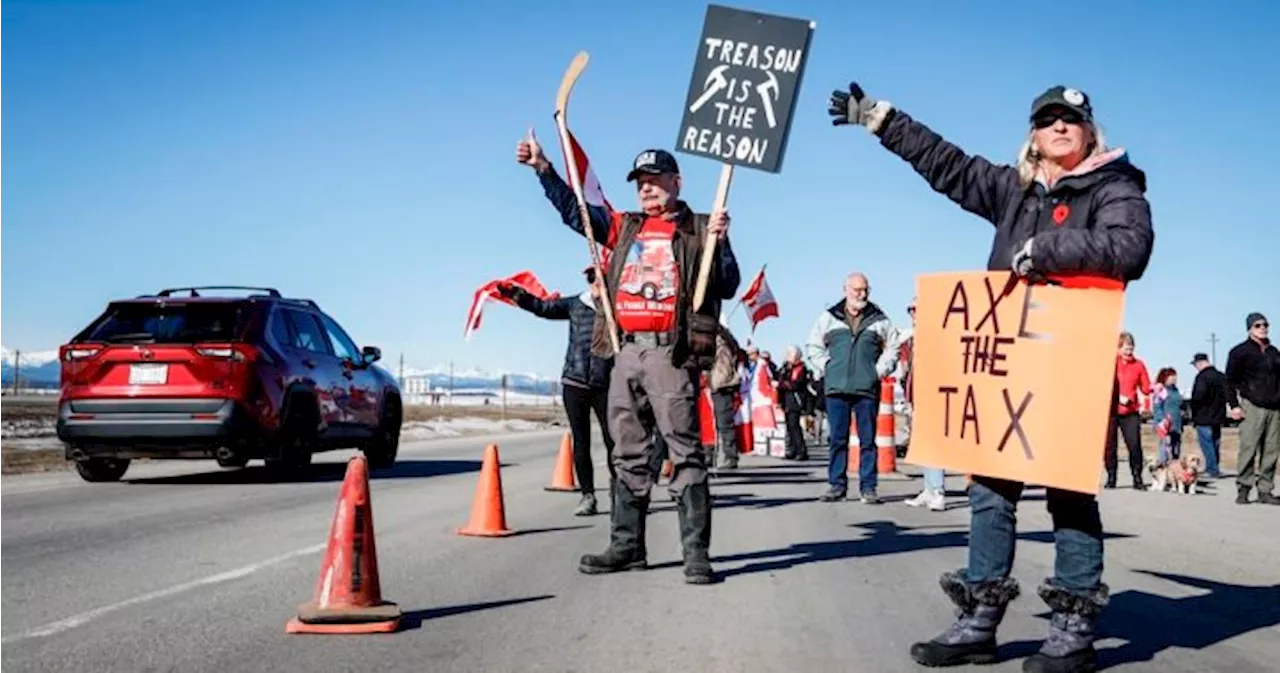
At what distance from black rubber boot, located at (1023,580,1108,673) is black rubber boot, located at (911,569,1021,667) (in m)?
0.16

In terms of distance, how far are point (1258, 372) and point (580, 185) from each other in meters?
9.62

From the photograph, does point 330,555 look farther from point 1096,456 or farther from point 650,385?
point 1096,456

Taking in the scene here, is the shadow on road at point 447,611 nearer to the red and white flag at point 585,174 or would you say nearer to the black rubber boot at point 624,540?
the black rubber boot at point 624,540

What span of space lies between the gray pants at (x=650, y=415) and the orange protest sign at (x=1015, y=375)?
1589mm

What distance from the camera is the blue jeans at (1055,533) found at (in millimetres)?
4273

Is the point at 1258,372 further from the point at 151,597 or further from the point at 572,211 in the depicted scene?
the point at 151,597

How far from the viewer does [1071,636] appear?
419cm

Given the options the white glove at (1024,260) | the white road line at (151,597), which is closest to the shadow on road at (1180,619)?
the white glove at (1024,260)

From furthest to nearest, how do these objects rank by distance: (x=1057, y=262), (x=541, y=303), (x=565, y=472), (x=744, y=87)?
(x=565, y=472), (x=541, y=303), (x=744, y=87), (x=1057, y=262)

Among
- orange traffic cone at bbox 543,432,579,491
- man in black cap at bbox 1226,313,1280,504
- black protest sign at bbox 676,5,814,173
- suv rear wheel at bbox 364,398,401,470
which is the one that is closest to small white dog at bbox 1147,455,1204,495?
man in black cap at bbox 1226,313,1280,504

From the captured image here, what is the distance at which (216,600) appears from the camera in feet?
18.1

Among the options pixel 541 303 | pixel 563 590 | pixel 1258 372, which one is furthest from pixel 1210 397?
pixel 563 590

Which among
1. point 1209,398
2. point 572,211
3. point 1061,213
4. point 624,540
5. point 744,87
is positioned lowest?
point 624,540

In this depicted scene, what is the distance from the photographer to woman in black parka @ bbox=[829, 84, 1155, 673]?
13.6ft
